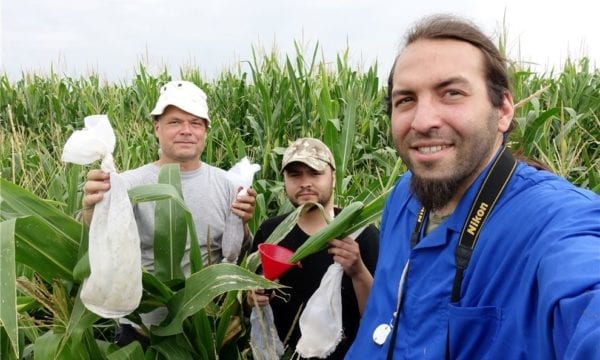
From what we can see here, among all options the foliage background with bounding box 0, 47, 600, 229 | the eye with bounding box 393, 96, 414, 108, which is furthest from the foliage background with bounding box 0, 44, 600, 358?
the eye with bounding box 393, 96, 414, 108

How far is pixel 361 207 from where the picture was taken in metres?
1.79

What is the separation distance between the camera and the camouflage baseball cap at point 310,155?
2141 millimetres

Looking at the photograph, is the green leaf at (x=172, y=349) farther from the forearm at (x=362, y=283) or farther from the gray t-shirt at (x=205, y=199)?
the forearm at (x=362, y=283)

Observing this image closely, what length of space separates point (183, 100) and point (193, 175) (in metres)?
0.35

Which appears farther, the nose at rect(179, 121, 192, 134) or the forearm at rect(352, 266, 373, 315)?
the nose at rect(179, 121, 192, 134)

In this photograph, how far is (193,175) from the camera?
2451 mm

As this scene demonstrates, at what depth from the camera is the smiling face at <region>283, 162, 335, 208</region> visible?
2162 millimetres

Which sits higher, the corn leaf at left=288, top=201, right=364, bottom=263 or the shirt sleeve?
the corn leaf at left=288, top=201, right=364, bottom=263

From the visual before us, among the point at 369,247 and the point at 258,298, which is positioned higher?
the point at 369,247

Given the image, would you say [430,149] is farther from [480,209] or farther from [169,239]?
[169,239]

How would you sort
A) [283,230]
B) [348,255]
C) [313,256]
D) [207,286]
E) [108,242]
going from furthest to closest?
[313,256] < [283,230] < [348,255] < [207,286] < [108,242]

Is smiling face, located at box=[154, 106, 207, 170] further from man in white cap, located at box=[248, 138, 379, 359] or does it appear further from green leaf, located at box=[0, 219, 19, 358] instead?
green leaf, located at box=[0, 219, 19, 358]

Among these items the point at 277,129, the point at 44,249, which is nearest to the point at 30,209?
the point at 44,249

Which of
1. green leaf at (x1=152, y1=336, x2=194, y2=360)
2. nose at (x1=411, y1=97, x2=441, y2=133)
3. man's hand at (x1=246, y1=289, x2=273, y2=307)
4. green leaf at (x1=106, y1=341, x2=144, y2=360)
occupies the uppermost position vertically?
nose at (x1=411, y1=97, x2=441, y2=133)
